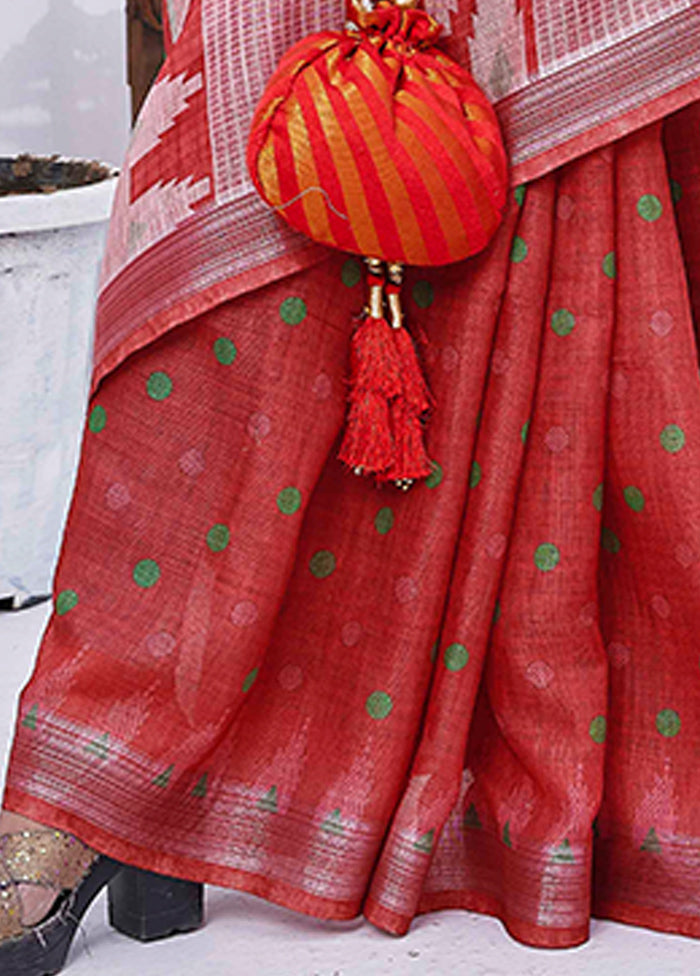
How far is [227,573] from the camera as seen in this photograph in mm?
1021

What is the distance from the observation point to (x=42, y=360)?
1.69 m

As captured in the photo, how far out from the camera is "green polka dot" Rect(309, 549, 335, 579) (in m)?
1.07

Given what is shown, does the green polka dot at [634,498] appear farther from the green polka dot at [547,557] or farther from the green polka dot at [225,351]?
the green polka dot at [225,351]

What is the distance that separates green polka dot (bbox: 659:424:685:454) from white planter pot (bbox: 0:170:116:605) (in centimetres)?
85

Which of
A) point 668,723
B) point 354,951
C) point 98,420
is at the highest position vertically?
point 98,420

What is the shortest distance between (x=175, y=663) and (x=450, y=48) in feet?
1.55

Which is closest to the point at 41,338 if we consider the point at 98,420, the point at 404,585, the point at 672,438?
the point at 98,420

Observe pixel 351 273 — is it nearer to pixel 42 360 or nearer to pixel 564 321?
pixel 564 321

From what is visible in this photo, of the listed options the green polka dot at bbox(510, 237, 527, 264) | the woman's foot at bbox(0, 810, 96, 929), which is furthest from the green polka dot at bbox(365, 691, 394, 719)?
the green polka dot at bbox(510, 237, 527, 264)

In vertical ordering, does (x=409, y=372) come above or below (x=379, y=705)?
above

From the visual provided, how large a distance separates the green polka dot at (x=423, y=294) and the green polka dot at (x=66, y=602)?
12.7 inches

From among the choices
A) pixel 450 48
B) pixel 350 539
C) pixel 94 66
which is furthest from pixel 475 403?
pixel 94 66

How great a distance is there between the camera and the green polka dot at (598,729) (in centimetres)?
106

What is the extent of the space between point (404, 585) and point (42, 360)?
0.78 m
